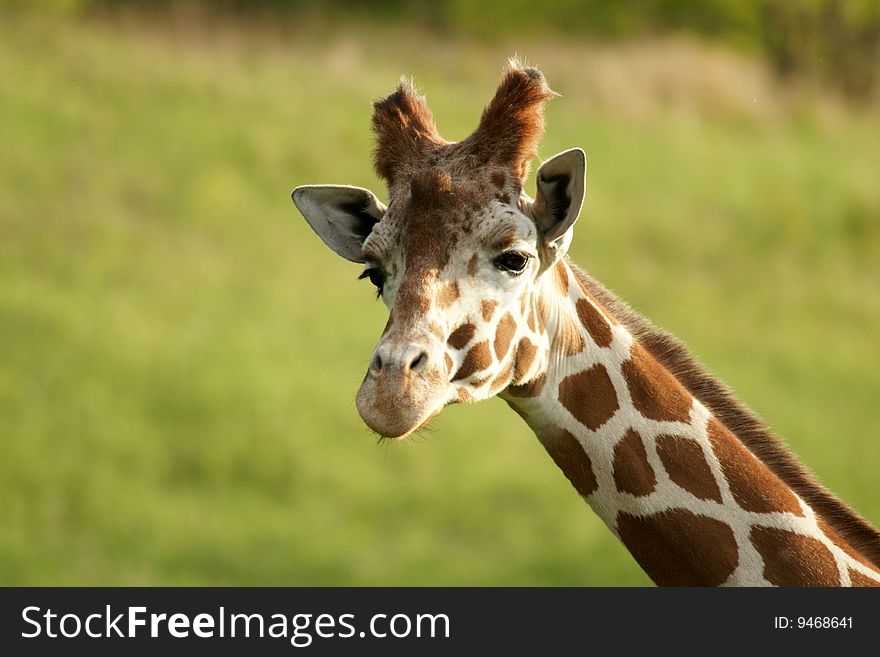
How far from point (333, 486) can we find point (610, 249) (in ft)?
39.2

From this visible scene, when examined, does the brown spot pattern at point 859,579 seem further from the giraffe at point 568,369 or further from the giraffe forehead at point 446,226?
the giraffe forehead at point 446,226

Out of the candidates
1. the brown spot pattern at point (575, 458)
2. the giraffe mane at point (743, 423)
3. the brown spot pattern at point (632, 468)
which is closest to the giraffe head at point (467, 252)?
the brown spot pattern at point (575, 458)

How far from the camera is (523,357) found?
7.12m

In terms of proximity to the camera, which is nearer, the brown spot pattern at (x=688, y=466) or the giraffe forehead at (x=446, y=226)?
the giraffe forehead at (x=446, y=226)

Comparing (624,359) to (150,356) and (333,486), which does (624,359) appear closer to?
(333,486)

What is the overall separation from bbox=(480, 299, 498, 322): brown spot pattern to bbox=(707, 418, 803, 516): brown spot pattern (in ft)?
4.43

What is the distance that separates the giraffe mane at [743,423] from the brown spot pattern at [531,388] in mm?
685

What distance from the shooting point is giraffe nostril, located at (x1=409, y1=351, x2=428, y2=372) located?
6.49 metres

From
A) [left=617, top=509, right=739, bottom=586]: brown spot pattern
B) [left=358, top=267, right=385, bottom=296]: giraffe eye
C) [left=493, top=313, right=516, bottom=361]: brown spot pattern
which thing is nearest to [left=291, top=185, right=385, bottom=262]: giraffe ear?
[left=358, top=267, right=385, bottom=296]: giraffe eye

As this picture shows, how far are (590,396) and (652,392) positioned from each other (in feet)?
1.11

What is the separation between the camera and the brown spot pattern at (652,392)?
7.33 meters

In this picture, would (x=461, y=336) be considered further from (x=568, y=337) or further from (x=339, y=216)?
(x=339, y=216)

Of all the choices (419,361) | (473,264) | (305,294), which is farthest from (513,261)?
(305,294)

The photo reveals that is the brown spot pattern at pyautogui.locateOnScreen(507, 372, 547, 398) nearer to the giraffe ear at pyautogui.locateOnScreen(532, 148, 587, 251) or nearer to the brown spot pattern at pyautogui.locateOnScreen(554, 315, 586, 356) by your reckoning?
the brown spot pattern at pyautogui.locateOnScreen(554, 315, 586, 356)
